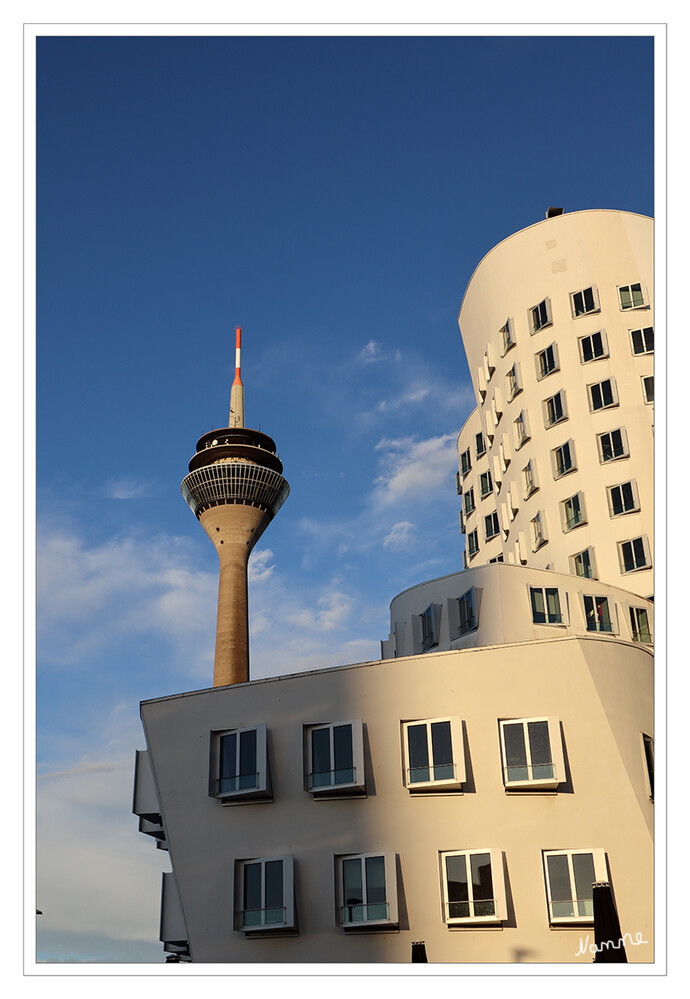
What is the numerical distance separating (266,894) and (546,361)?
22.5 metres

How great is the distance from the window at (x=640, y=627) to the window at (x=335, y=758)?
1135 centimetres

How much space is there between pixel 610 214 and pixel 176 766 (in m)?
26.0

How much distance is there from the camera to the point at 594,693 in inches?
915

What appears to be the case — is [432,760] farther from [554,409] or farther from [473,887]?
[554,409]

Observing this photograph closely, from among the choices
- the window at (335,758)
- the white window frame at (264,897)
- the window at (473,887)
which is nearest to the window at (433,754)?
the window at (335,758)

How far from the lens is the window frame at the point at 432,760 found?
22.6 meters

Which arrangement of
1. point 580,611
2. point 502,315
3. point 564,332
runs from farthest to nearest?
1. point 502,315
2. point 564,332
3. point 580,611

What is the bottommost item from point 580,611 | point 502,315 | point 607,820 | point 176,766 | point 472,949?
point 472,949

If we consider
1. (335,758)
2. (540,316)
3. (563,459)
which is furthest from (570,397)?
(335,758)

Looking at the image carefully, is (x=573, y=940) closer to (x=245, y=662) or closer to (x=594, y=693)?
(x=594, y=693)

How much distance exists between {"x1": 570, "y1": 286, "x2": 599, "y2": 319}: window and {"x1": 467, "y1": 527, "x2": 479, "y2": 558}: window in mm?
10868

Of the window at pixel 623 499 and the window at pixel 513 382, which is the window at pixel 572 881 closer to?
the window at pixel 623 499

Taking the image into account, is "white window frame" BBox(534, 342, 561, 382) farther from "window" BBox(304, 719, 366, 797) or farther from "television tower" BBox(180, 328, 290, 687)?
"television tower" BBox(180, 328, 290, 687)

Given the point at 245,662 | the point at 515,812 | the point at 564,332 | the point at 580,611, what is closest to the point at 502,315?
the point at 564,332
